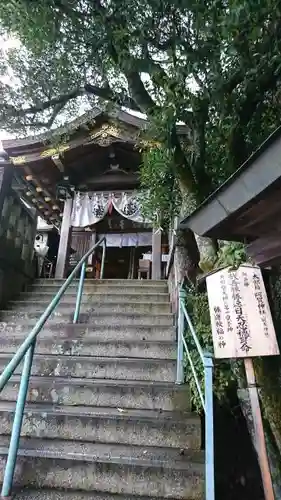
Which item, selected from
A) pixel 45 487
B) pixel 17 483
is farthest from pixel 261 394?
pixel 17 483

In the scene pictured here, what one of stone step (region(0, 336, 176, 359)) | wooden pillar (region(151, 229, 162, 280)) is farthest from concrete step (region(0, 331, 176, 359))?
wooden pillar (region(151, 229, 162, 280))

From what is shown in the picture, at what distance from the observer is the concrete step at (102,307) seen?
16.0 feet

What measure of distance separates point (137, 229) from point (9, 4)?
6.98 metres

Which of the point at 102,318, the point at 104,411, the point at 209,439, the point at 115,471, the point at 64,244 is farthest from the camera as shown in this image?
the point at 64,244

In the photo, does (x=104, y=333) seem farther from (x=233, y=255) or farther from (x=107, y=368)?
(x=233, y=255)

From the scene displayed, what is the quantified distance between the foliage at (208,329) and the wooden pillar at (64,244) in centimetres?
458

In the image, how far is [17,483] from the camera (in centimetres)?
239

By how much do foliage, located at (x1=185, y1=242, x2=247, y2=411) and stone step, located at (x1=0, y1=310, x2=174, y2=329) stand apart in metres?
0.90

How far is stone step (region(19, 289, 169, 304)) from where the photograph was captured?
5.26 meters

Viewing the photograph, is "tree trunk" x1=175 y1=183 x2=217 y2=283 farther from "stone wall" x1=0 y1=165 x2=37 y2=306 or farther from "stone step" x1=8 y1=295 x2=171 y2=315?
"stone wall" x1=0 y1=165 x2=37 y2=306

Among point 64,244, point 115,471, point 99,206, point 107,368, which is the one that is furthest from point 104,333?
point 99,206

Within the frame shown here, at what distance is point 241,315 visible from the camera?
2281 mm

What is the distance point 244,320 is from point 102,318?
278 cm

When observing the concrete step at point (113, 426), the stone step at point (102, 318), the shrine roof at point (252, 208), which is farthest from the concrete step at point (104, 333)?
the shrine roof at point (252, 208)
